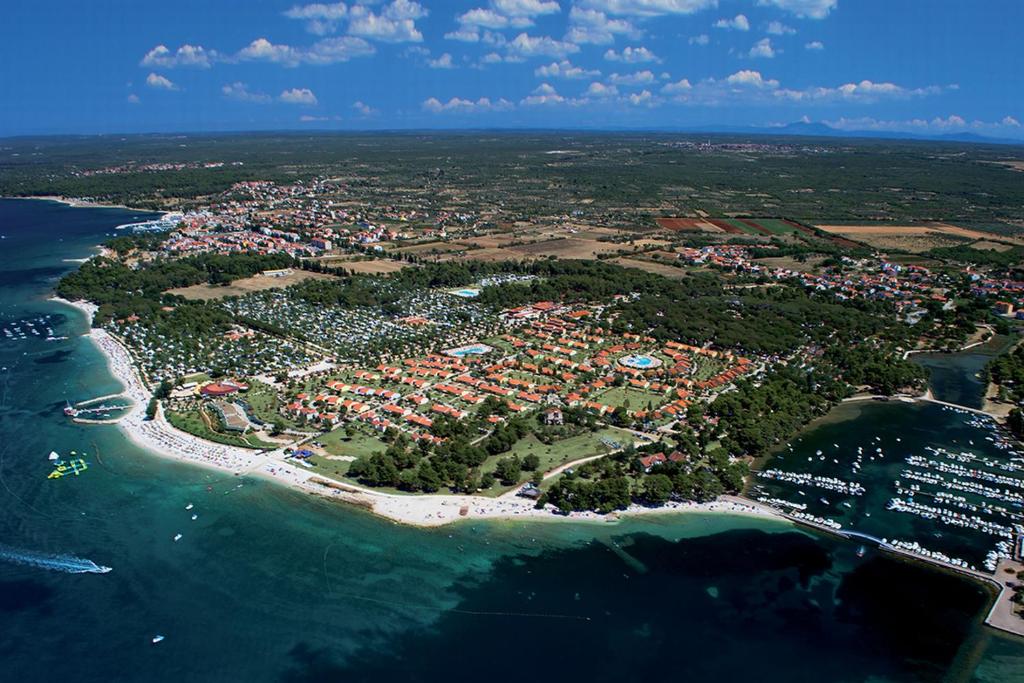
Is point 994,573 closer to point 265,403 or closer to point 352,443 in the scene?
point 352,443

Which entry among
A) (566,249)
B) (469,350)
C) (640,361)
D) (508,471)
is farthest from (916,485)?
(566,249)

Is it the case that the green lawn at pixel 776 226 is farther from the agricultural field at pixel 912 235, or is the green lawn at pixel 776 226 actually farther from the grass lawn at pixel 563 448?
the grass lawn at pixel 563 448

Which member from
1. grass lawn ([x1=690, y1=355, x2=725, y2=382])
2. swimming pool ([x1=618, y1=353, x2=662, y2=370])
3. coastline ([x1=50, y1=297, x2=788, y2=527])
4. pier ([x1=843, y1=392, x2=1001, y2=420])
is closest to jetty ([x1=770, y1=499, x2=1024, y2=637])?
coastline ([x1=50, y1=297, x2=788, y2=527])

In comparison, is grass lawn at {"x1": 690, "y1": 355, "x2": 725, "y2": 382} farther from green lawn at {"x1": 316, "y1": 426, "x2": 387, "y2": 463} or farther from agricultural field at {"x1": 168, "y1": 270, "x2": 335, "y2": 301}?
agricultural field at {"x1": 168, "y1": 270, "x2": 335, "y2": 301}

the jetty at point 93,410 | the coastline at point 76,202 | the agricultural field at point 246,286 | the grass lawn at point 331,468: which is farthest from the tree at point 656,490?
the coastline at point 76,202

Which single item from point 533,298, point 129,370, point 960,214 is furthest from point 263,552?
point 960,214

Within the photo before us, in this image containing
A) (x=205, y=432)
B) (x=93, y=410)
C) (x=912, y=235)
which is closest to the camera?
(x=205, y=432)
